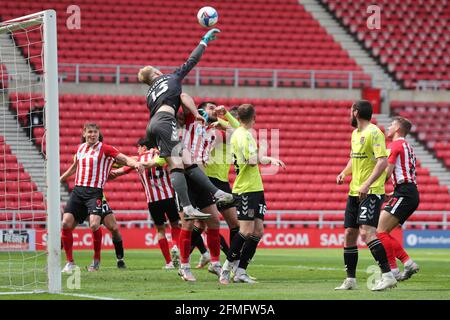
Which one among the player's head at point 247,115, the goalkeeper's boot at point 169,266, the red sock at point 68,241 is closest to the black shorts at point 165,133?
the player's head at point 247,115

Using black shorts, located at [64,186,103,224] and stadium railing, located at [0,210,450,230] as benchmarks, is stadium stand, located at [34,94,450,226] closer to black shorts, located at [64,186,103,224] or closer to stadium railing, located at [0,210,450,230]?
stadium railing, located at [0,210,450,230]

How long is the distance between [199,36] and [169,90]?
20.9m

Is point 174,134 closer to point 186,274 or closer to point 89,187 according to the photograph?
point 186,274

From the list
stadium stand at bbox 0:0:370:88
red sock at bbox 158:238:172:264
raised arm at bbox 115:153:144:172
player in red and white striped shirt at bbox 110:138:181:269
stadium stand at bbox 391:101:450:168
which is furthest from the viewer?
stadium stand at bbox 391:101:450:168

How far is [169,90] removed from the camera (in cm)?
1105

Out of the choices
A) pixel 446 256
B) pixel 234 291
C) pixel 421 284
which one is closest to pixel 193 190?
pixel 234 291

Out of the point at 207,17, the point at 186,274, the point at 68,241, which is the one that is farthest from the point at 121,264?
the point at 207,17

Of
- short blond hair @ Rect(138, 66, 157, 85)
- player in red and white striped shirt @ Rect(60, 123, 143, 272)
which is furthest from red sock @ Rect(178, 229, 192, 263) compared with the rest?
player in red and white striped shirt @ Rect(60, 123, 143, 272)

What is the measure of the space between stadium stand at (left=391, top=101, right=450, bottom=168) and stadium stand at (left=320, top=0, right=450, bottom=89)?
89 centimetres

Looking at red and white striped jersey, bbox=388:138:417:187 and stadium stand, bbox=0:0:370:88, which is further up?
stadium stand, bbox=0:0:370:88

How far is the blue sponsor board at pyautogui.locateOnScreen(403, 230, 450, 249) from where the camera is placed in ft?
83.0

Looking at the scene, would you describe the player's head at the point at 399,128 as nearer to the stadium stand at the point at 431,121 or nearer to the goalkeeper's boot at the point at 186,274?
the goalkeeper's boot at the point at 186,274

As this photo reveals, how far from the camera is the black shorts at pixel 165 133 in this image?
10.8 meters

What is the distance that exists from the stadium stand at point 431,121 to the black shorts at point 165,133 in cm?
2049
